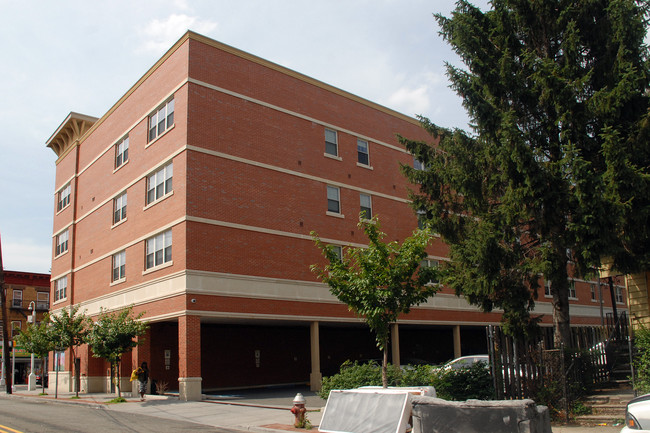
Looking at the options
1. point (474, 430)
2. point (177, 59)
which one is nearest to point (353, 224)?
point (177, 59)

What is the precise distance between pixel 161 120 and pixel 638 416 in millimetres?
25662

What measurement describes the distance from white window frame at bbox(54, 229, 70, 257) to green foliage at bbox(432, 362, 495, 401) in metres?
31.7

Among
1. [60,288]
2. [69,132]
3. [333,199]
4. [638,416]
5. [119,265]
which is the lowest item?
[638,416]

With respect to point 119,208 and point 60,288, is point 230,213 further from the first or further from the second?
point 60,288

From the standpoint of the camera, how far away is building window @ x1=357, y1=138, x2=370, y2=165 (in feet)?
112

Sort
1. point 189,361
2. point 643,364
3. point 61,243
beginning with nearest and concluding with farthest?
point 643,364 < point 189,361 < point 61,243

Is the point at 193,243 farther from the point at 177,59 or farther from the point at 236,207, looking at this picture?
the point at 177,59

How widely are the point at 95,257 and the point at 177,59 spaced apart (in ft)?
44.2

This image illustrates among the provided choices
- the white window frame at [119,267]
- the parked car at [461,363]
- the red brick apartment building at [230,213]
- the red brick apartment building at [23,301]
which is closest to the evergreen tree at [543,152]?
the parked car at [461,363]

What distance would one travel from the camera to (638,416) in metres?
7.88

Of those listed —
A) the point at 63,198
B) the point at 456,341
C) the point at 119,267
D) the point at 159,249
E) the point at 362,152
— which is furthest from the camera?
the point at 63,198

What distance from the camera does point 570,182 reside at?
15289 millimetres

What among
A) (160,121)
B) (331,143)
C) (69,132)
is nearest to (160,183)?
(160,121)

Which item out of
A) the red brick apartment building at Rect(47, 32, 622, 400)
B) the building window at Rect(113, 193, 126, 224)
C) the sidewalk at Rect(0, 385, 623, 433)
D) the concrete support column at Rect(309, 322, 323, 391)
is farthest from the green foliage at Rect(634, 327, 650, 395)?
the building window at Rect(113, 193, 126, 224)
